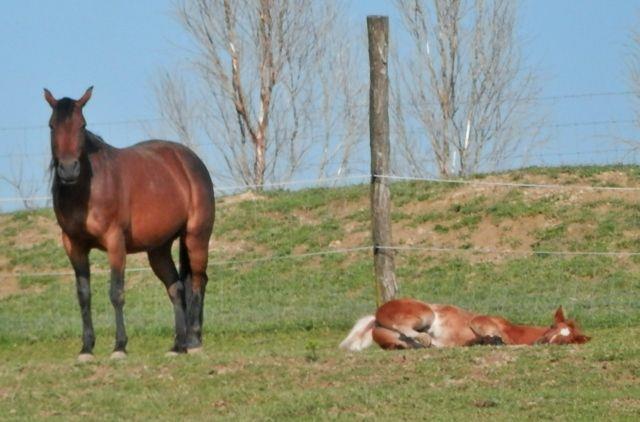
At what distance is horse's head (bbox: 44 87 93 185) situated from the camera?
35.4 ft

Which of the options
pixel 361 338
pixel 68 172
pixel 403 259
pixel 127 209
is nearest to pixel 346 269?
pixel 403 259

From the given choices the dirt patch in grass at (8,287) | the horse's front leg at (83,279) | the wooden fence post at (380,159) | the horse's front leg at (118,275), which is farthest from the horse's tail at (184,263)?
the dirt patch in grass at (8,287)

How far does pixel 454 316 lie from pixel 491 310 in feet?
14.1

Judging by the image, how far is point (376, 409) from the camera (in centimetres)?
902

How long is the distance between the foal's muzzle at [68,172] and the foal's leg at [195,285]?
1.68 meters

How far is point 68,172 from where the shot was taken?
1077cm

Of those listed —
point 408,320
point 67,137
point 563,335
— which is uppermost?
point 67,137

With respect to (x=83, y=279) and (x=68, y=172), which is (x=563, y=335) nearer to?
(x=83, y=279)

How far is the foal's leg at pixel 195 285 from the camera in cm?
1230

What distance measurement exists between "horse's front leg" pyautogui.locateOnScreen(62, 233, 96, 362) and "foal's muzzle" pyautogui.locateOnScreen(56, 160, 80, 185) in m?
0.72

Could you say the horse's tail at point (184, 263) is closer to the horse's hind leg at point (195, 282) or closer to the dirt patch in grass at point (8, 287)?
the horse's hind leg at point (195, 282)

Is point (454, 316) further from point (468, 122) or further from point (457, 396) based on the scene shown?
point (468, 122)

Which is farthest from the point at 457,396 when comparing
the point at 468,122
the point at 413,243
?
the point at 468,122

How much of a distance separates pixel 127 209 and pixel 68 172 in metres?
0.84
